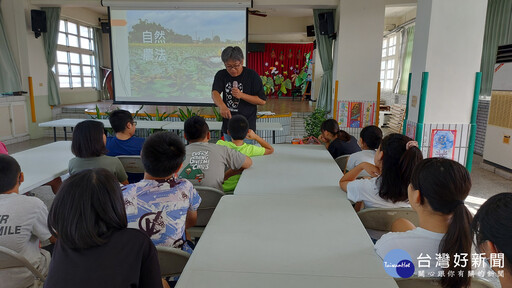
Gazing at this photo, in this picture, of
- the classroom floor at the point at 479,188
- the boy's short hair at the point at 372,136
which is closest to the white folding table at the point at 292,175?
the boy's short hair at the point at 372,136

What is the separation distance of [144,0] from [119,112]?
4026 millimetres

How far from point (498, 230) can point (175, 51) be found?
5.85m

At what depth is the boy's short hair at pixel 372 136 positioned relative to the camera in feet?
8.04

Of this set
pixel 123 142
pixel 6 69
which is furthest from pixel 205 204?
pixel 6 69

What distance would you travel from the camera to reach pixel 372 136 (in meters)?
2.47

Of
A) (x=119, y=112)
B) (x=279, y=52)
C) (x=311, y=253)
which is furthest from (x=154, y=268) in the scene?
(x=279, y=52)

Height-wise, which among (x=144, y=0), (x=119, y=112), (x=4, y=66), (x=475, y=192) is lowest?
(x=475, y=192)

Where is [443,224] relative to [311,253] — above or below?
above

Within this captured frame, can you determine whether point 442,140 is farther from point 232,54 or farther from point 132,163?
point 132,163

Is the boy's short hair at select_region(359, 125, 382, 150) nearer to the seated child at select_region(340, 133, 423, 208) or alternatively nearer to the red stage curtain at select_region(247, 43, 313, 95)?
the seated child at select_region(340, 133, 423, 208)

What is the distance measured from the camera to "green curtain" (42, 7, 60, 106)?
6793 millimetres

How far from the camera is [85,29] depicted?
385 inches

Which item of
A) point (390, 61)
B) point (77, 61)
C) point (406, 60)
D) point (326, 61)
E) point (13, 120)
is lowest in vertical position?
point (13, 120)

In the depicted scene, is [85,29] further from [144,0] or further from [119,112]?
[119,112]
